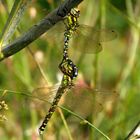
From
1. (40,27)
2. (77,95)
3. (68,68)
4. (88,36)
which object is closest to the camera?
(40,27)

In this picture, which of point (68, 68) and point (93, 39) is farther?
point (93, 39)

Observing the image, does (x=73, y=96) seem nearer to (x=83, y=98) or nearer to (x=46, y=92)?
(x=83, y=98)

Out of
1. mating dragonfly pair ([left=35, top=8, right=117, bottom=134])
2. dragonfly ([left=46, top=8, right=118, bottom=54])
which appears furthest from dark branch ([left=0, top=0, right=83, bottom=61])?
dragonfly ([left=46, top=8, right=118, bottom=54])

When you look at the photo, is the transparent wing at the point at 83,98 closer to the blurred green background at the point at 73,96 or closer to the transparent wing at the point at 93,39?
the blurred green background at the point at 73,96

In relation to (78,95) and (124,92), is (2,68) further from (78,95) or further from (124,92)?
(78,95)

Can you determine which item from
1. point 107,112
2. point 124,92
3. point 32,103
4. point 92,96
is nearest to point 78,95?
point 92,96

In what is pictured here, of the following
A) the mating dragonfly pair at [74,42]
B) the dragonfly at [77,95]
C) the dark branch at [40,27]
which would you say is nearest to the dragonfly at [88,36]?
the mating dragonfly pair at [74,42]

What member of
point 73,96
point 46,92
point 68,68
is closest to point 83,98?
point 73,96
